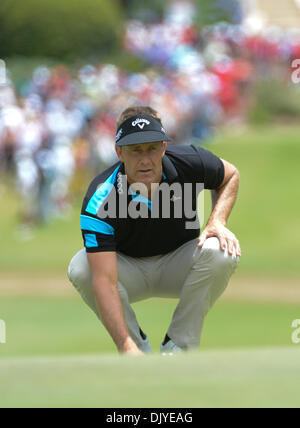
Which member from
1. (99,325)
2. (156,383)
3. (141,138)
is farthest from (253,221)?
(156,383)

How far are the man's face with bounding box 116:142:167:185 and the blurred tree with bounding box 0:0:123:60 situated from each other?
65.0 feet

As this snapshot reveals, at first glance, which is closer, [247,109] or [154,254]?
[154,254]

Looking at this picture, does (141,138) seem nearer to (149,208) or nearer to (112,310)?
(149,208)

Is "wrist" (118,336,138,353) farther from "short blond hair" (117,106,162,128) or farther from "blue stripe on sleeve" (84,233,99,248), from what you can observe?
"short blond hair" (117,106,162,128)

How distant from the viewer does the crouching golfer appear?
5457mm

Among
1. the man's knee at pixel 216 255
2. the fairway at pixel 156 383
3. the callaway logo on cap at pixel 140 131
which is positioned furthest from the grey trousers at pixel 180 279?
the fairway at pixel 156 383

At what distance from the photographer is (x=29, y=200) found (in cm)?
1709

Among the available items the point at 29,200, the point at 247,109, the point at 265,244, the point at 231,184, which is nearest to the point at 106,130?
the point at 29,200

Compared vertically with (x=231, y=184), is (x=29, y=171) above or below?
above

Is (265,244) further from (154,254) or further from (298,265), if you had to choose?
(154,254)

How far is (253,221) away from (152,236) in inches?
477

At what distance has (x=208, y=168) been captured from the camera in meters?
5.79
